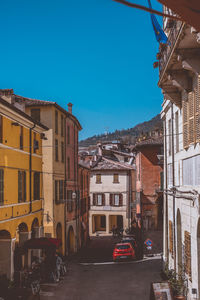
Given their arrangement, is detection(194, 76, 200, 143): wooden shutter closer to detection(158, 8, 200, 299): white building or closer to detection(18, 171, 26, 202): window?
detection(158, 8, 200, 299): white building

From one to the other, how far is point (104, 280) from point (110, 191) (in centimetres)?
3292

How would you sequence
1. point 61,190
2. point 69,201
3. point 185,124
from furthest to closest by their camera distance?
point 69,201 → point 61,190 → point 185,124

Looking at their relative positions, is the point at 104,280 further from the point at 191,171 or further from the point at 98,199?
the point at 98,199

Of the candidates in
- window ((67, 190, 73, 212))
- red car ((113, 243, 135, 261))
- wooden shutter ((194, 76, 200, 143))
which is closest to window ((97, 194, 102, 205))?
window ((67, 190, 73, 212))

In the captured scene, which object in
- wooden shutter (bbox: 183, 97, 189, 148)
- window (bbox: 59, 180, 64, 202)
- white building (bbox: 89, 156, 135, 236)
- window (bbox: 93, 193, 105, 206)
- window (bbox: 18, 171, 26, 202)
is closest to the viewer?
wooden shutter (bbox: 183, 97, 189, 148)

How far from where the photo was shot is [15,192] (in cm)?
2191

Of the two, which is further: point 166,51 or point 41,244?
point 41,244

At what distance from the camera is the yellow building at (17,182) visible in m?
20.2

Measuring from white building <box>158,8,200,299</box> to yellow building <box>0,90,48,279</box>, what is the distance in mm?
8824

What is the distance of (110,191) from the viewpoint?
56.0m

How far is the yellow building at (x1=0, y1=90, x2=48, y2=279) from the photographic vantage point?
2019cm

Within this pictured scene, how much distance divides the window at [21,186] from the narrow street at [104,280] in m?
5.38

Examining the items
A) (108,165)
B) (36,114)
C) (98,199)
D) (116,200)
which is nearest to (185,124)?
(36,114)

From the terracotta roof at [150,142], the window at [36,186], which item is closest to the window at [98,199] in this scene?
the terracotta roof at [150,142]
